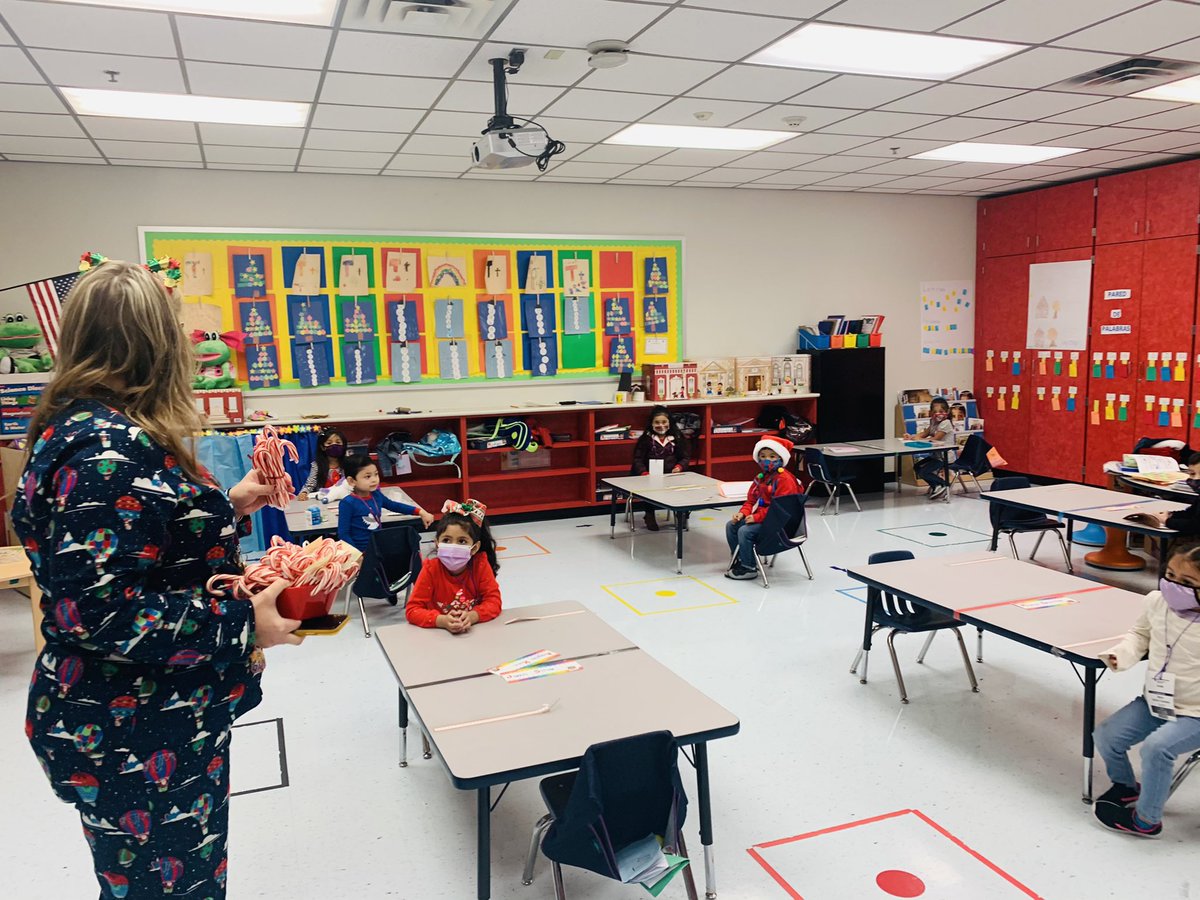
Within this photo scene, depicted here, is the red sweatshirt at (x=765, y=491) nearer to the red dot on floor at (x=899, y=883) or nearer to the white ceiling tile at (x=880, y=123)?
the white ceiling tile at (x=880, y=123)

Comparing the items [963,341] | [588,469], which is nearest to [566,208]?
[588,469]

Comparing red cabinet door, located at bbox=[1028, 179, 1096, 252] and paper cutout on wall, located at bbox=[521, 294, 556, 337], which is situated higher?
red cabinet door, located at bbox=[1028, 179, 1096, 252]

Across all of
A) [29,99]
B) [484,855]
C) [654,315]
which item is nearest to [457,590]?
[484,855]

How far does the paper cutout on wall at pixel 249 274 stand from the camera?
766 cm

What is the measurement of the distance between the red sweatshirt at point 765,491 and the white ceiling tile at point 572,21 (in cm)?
342

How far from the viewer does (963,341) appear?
10.5 metres

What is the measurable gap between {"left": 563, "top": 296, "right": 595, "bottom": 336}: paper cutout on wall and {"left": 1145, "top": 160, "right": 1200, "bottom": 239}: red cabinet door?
5499mm

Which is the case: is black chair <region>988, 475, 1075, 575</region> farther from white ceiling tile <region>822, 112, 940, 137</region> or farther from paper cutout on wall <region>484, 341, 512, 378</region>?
paper cutout on wall <region>484, 341, 512, 378</region>

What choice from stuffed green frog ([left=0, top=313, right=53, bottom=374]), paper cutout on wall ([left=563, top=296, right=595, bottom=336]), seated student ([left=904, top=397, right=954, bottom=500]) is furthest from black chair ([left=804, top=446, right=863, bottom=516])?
stuffed green frog ([left=0, top=313, right=53, bottom=374])

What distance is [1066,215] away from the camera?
362 inches

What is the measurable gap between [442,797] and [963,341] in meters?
9.04

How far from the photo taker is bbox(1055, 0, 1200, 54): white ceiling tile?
4293mm

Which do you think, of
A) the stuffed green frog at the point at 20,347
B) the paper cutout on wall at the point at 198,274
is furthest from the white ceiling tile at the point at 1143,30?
the stuffed green frog at the point at 20,347

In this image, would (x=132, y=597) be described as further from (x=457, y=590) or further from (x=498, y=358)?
(x=498, y=358)
